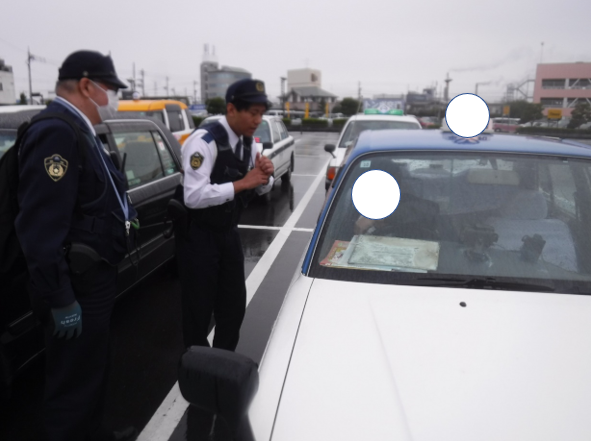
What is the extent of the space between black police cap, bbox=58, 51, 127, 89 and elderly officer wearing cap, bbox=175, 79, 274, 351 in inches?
23.6

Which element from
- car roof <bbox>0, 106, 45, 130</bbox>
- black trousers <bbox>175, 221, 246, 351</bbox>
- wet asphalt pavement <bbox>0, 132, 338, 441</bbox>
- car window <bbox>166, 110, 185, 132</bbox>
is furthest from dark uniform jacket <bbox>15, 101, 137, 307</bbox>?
car window <bbox>166, 110, 185, 132</bbox>

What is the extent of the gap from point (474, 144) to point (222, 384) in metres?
1.92

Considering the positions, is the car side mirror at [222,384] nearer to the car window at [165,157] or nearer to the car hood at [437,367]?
the car hood at [437,367]

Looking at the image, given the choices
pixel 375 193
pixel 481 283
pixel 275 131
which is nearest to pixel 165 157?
pixel 375 193

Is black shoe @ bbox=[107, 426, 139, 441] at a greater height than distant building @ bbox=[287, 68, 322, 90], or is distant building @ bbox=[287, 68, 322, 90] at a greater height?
distant building @ bbox=[287, 68, 322, 90]

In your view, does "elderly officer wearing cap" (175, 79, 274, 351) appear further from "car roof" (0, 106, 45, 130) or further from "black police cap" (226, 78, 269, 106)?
"car roof" (0, 106, 45, 130)

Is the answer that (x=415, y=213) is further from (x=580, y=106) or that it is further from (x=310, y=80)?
(x=310, y=80)

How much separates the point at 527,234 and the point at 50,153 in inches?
81.5

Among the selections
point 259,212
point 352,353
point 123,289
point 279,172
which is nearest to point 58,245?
point 352,353

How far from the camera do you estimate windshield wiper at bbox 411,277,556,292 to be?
195cm

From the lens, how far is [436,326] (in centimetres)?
174

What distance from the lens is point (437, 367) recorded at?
1.54m

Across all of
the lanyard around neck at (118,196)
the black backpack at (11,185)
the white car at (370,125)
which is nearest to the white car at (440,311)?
the lanyard around neck at (118,196)

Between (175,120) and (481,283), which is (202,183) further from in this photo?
(175,120)
